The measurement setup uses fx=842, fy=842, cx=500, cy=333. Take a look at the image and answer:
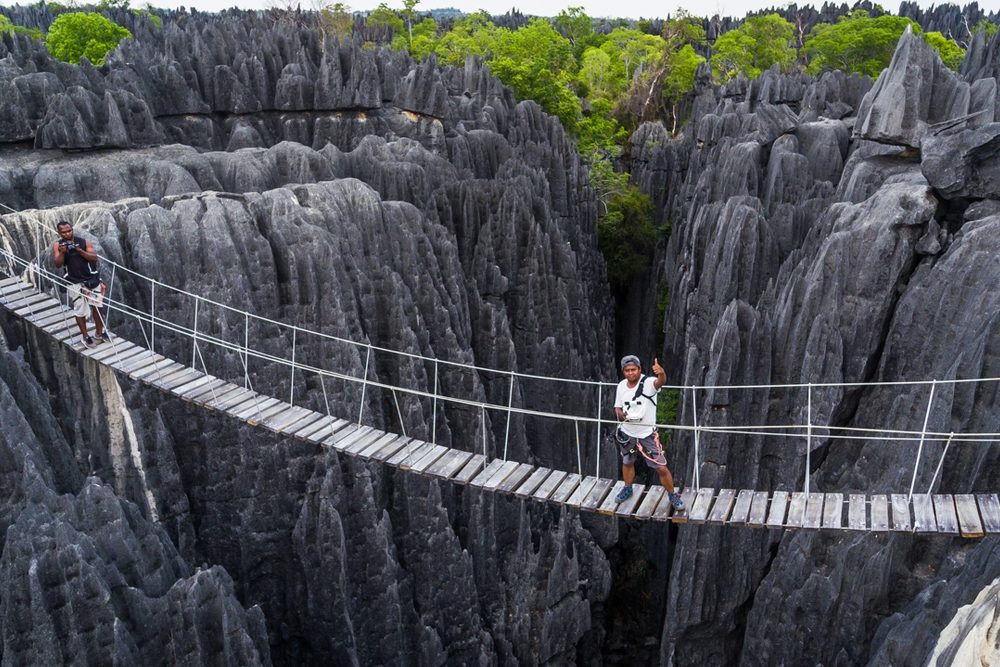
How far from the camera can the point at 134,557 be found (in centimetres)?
1194

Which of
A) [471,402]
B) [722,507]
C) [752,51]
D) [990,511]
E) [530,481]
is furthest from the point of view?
[752,51]

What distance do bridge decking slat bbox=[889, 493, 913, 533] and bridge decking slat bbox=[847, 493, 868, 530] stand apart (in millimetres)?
306

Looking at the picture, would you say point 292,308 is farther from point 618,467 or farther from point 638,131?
point 638,131

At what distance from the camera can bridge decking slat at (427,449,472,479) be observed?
11484 mm

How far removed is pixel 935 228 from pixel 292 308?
45.1 ft

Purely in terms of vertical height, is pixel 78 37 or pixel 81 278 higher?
pixel 78 37

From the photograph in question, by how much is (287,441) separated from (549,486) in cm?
690

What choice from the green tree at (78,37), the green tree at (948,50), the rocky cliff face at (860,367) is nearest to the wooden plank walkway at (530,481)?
the rocky cliff face at (860,367)

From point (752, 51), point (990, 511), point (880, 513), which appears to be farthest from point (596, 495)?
point (752, 51)

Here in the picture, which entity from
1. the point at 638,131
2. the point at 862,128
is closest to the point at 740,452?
the point at 862,128

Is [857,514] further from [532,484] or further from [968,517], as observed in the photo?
[532,484]

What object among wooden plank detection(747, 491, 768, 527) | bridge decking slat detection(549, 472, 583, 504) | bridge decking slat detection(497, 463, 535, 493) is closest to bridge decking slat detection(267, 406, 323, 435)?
bridge decking slat detection(497, 463, 535, 493)

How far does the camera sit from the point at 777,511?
33.1 feet

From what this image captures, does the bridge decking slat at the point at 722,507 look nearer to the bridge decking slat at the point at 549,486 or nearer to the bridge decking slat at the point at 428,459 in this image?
the bridge decking slat at the point at 549,486
